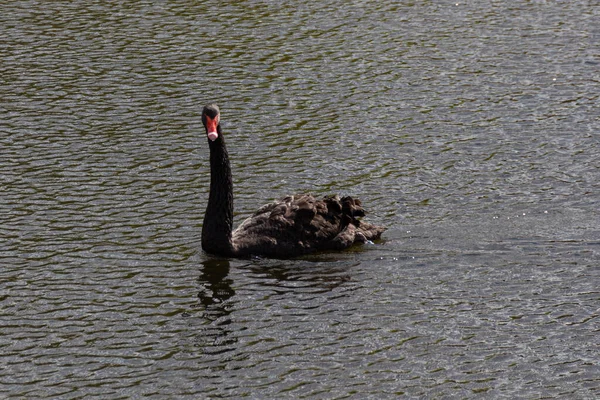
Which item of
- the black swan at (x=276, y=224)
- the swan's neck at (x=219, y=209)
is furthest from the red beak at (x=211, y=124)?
the swan's neck at (x=219, y=209)

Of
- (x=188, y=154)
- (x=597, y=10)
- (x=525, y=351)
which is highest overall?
(x=597, y=10)

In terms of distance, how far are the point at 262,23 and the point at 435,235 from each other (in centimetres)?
1151

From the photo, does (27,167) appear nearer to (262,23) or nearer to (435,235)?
(435,235)

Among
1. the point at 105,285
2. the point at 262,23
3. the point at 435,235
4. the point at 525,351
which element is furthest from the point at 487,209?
the point at 262,23

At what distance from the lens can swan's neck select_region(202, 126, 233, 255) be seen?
46.2 feet

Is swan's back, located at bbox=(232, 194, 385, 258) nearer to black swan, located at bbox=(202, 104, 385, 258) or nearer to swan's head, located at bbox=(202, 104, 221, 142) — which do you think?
black swan, located at bbox=(202, 104, 385, 258)

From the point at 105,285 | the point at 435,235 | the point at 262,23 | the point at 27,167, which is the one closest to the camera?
the point at 105,285

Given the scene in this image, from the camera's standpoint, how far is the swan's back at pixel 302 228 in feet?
46.4

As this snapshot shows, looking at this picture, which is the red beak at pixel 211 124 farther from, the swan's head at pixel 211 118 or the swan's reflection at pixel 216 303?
the swan's reflection at pixel 216 303

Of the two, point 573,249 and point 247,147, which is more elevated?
point 247,147

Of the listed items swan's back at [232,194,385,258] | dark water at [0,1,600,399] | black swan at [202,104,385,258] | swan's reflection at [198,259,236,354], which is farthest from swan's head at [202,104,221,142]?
swan's reflection at [198,259,236,354]

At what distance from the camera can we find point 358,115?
1930 cm

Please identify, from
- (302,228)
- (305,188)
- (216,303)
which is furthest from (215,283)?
(305,188)

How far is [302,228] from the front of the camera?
14258 millimetres
